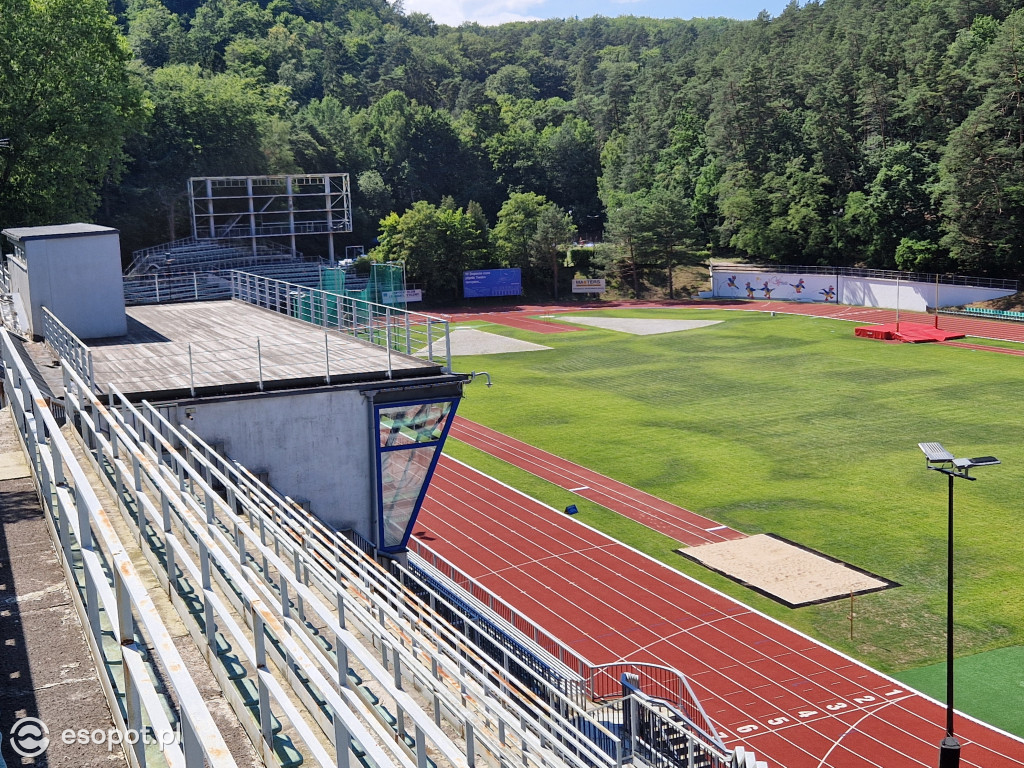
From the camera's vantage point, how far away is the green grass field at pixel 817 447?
23781mm

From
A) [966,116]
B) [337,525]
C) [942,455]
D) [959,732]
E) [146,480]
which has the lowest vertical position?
[959,732]

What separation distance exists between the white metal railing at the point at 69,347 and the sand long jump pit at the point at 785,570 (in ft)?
50.7

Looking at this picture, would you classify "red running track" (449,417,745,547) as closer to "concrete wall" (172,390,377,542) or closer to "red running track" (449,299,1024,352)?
"concrete wall" (172,390,377,542)

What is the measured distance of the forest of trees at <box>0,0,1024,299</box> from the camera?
148 feet

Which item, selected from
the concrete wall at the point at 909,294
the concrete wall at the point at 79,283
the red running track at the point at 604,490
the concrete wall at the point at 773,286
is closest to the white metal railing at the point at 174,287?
the red running track at the point at 604,490

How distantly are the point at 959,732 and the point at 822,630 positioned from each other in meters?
4.40

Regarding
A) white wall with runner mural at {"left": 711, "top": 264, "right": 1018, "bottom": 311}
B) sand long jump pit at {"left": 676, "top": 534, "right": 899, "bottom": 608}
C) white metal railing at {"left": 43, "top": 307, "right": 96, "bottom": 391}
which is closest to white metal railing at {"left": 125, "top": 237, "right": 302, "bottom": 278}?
white metal railing at {"left": 43, "top": 307, "right": 96, "bottom": 391}

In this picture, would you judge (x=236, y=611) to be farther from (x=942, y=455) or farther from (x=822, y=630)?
(x=822, y=630)

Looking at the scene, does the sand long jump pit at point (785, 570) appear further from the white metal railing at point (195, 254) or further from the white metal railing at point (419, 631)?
the white metal railing at point (195, 254)

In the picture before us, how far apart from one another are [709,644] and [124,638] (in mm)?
17771

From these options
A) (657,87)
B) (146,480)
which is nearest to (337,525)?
(146,480)

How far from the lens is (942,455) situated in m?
17.7

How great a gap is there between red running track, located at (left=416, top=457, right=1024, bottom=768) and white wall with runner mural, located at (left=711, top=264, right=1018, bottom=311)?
49.6 m

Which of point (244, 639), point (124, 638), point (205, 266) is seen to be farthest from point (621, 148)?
point (124, 638)
